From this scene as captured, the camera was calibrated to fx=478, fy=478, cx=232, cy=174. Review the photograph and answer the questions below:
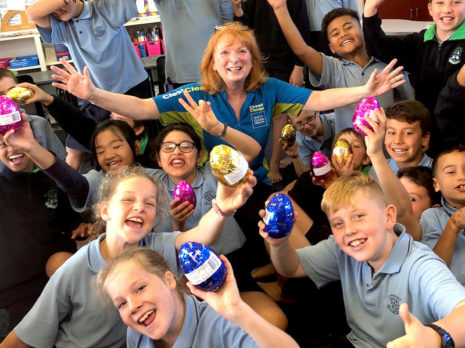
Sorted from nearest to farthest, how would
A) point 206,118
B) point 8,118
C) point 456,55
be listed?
1. point 8,118
2. point 206,118
3. point 456,55

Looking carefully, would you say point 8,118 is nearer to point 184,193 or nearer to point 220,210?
point 184,193

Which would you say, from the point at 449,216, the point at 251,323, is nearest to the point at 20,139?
the point at 251,323

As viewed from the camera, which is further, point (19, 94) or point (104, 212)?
point (19, 94)

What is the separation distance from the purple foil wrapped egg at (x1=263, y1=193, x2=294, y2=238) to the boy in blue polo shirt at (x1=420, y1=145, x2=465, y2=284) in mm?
612

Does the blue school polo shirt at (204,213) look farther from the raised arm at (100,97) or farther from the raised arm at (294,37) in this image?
the raised arm at (294,37)

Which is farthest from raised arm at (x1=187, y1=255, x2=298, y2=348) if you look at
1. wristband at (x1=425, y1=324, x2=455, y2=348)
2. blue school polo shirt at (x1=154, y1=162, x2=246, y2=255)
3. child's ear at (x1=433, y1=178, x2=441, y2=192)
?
child's ear at (x1=433, y1=178, x2=441, y2=192)

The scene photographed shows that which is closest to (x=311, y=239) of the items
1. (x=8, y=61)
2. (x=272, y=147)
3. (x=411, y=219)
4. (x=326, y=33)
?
(x=411, y=219)

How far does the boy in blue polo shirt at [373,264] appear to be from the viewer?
1453mm

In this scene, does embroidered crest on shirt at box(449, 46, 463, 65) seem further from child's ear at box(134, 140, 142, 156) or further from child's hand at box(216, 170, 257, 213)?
child's ear at box(134, 140, 142, 156)

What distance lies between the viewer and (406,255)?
1530mm

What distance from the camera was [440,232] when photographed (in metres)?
1.87

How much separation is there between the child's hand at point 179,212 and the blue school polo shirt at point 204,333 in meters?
0.61

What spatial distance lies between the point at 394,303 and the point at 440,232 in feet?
1.64

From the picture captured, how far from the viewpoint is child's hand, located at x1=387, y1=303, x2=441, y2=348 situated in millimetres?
1123
